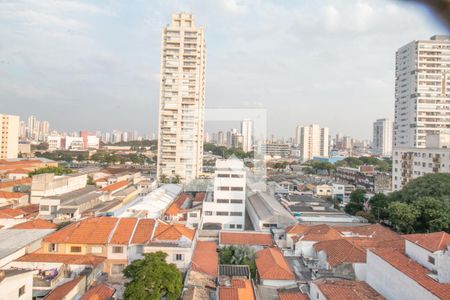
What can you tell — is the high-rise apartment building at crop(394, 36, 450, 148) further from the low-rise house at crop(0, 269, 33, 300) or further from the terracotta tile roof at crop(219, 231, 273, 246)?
the low-rise house at crop(0, 269, 33, 300)

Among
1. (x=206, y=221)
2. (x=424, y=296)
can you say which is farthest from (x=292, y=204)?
(x=424, y=296)

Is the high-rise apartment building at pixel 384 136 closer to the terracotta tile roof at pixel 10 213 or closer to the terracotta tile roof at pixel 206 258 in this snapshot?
the terracotta tile roof at pixel 206 258

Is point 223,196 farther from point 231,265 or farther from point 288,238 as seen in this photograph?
point 231,265

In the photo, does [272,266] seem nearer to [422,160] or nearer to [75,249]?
[75,249]

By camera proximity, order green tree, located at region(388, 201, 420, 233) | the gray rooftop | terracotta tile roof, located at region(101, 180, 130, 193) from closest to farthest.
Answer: the gray rooftop, green tree, located at region(388, 201, 420, 233), terracotta tile roof, located at region(101, 180, 130, 193)

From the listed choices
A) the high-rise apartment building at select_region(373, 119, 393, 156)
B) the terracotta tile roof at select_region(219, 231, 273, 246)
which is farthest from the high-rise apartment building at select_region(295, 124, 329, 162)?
the terracotta tile roof at select_region(219, 231, 273, 246)
